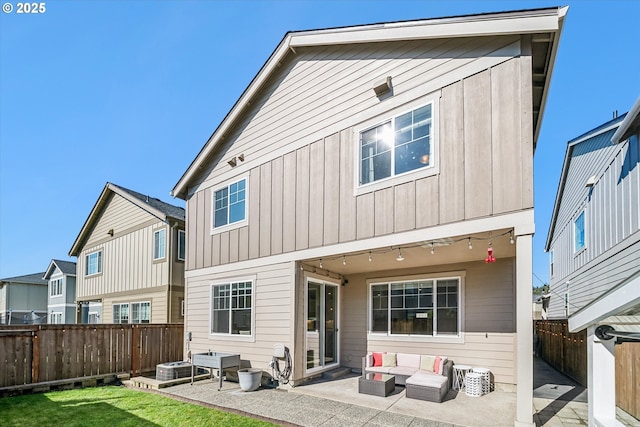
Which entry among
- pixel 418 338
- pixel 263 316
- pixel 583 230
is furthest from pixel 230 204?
pixel 583 230

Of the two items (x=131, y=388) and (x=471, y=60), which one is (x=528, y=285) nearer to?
(x=471, y=60)

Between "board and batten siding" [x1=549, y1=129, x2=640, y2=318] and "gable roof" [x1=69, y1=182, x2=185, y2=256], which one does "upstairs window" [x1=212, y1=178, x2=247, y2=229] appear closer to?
"gable roof" [x1=69, y1=182, x2=185, y2=256]

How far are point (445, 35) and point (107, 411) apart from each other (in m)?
8.36

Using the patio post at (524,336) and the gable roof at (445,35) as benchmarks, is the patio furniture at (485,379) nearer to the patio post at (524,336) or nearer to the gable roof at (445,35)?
the patio post at (524,336)

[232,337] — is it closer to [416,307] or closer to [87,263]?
[416,307]

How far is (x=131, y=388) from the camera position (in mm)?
8734

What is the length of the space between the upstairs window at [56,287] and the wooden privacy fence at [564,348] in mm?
25775

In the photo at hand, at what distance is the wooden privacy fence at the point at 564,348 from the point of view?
8445mm

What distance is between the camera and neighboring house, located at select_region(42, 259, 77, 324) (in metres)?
23.3

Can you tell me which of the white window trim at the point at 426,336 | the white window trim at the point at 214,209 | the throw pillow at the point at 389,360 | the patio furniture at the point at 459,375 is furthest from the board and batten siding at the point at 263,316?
the patio furniture at the point at 459,375

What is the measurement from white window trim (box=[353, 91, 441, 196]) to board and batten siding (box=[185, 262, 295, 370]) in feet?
7.96

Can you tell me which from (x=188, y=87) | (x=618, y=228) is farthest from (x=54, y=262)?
(x=618, y=228)

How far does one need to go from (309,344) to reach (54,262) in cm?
2305

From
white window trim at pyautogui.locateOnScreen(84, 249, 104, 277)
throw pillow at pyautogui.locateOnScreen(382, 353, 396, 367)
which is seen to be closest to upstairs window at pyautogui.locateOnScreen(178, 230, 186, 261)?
white window trim at pyautogui.locateOnScreen(84, 249, 104, 277)
